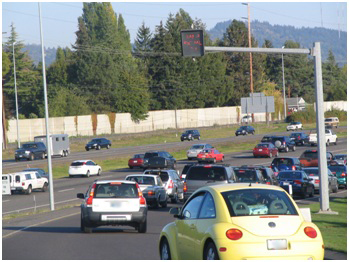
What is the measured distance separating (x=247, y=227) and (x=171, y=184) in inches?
975

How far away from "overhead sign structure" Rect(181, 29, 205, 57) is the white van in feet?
74.0

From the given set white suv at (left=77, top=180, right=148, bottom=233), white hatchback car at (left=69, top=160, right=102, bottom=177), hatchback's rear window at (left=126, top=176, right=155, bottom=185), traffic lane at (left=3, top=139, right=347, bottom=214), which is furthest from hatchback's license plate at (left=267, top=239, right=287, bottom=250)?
white hatchback car at (left=69, top=160, right=102, bottom=177)

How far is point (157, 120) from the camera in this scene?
11588 centimetres

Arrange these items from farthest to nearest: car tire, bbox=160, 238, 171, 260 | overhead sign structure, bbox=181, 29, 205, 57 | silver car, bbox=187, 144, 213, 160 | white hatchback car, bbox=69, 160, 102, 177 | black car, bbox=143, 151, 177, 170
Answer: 1. silver car, bbox=187, 144, 213, 160
2. black car, bbox=143, 151, 177, 170
3. white hatchback car, bbox=69, 160, 102, 177
4. overhead sign structure, bbox=181, 29, 205, 57
5. car tire, bbox=160, 238, 171, 260

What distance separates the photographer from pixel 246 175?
31.3m

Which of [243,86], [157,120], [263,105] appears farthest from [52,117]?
[243,86]

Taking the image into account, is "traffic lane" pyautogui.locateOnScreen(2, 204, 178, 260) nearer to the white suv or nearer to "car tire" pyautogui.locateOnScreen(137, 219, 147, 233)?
"car tire" pyautogui.locateOnScreen(137, 219, 147, 233)

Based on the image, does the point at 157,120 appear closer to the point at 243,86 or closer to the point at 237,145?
the point at 243,86

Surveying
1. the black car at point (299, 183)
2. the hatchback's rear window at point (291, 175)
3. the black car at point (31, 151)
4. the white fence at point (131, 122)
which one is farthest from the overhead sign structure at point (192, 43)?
the white fence at point (131, 122)

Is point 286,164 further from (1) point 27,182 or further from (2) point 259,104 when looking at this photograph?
(2) point 259,104

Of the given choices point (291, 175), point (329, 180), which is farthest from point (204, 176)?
point (329, 180)

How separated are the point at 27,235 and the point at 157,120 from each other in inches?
3776

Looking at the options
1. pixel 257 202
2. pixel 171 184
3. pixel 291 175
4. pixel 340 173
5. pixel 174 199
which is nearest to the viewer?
pixel 257 202

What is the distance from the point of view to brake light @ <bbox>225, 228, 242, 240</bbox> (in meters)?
10.2
